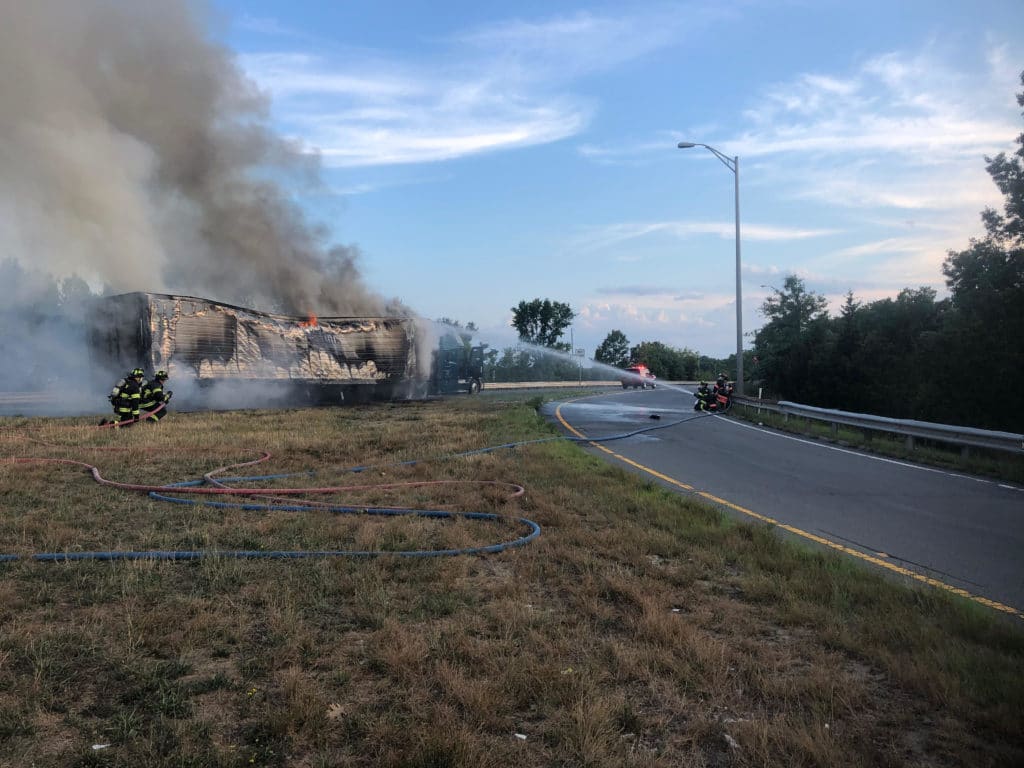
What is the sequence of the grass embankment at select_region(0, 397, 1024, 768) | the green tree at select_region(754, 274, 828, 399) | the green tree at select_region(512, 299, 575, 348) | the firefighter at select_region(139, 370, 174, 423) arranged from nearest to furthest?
1. the grass embankment at select_region(0, 397, 1024, 768)
2. the firefighter at select_region(139, 370, 174, 423)
3. the green tree at select_region(754, 274, 828, 399)
4. the green tree at select_region(512, 299, 575, 348)

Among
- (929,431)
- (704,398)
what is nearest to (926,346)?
(704,398)

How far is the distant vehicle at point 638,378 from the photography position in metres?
38.2

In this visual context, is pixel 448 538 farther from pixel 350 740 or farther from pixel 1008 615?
pixel 1008 615

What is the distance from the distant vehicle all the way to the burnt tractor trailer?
50.4 ft

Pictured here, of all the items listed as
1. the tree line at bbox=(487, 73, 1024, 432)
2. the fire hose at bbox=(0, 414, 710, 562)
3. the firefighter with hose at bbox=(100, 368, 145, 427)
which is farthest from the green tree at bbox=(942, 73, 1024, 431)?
the firefighter with hose at bbox=(100, 368, 145, 427)

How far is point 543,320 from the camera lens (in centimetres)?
7125

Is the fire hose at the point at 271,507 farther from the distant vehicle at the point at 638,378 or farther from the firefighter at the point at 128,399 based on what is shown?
the distant vehicle at the point at 638,378

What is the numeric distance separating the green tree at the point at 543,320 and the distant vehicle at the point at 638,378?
93.1 feet

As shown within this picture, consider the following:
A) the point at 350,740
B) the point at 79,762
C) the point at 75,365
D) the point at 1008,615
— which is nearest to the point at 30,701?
the point at 79,762

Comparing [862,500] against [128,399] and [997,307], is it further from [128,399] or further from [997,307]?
[997,307]

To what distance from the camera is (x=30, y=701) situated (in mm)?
2934

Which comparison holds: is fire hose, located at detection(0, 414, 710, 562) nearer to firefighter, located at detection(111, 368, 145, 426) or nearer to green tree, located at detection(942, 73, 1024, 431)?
firefighter, located at detection(111, 368, 145, 426)

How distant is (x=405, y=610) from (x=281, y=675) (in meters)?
1.02

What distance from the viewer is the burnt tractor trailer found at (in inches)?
684
